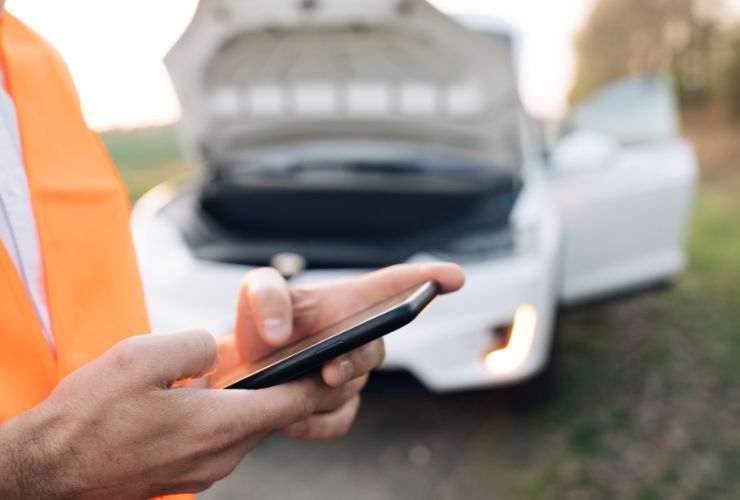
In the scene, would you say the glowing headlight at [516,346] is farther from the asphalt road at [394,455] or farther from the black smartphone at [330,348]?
the black smartphone at [330,348]

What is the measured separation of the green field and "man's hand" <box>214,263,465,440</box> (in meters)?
1.42

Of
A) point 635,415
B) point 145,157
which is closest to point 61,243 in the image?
point 635,415

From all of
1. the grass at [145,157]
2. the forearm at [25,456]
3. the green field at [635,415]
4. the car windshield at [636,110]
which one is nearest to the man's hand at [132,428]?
the forearm at [25,456]

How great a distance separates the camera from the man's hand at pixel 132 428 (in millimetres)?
696

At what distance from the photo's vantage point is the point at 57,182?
33.4 inches

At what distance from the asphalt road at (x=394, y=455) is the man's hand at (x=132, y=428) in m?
1.62

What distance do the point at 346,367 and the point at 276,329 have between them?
0.23 meters

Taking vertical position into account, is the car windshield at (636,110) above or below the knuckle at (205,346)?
below

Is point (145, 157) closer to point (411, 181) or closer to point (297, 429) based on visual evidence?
point (411, 181)

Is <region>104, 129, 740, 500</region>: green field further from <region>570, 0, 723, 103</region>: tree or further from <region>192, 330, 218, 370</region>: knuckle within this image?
<region>570, 0, 723, 103</region>: tree

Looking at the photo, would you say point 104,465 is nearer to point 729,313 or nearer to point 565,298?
point 565,298

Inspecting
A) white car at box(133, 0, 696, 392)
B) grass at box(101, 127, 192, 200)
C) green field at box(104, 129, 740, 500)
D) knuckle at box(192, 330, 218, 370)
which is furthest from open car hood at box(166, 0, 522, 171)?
grass at box(101, 127, 192, 200)

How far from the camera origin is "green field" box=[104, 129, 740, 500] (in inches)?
92.8

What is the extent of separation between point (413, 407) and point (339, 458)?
530 millimetres
